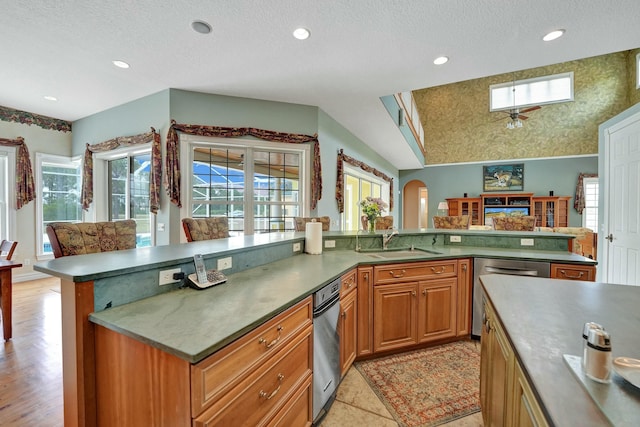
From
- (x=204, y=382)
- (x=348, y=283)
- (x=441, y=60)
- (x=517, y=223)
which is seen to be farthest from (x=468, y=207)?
(x=204, y=382)

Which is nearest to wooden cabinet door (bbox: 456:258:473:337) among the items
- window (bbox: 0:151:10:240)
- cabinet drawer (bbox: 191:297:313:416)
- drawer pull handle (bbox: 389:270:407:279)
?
drawer pull handle (bbox: 389:270:407:279)

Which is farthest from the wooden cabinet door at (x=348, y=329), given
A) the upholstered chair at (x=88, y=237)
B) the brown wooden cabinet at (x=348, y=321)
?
the upholstered chair at (x=88, y=237)

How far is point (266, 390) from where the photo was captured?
3.74 ft

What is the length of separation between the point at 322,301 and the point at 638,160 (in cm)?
400

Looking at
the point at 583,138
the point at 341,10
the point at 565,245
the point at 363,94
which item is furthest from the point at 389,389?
the point at 583,138

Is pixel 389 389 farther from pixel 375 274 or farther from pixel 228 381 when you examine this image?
pixel 228 381

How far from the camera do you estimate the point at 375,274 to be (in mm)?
2303

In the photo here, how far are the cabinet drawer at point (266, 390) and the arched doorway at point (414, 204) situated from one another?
10.4m

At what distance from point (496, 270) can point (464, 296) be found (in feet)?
1.23

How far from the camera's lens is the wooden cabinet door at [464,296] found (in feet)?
8.54

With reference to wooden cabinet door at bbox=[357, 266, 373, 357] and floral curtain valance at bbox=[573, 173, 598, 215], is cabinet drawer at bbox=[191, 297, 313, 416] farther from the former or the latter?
floral curtain valance at bbox=[573, 173, 598, 215]

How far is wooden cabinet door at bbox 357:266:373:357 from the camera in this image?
2.25 m

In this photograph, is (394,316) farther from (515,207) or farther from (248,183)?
(515,207)

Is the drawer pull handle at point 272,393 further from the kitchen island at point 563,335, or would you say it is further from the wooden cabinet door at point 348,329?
the kitchen island at point 563,335
